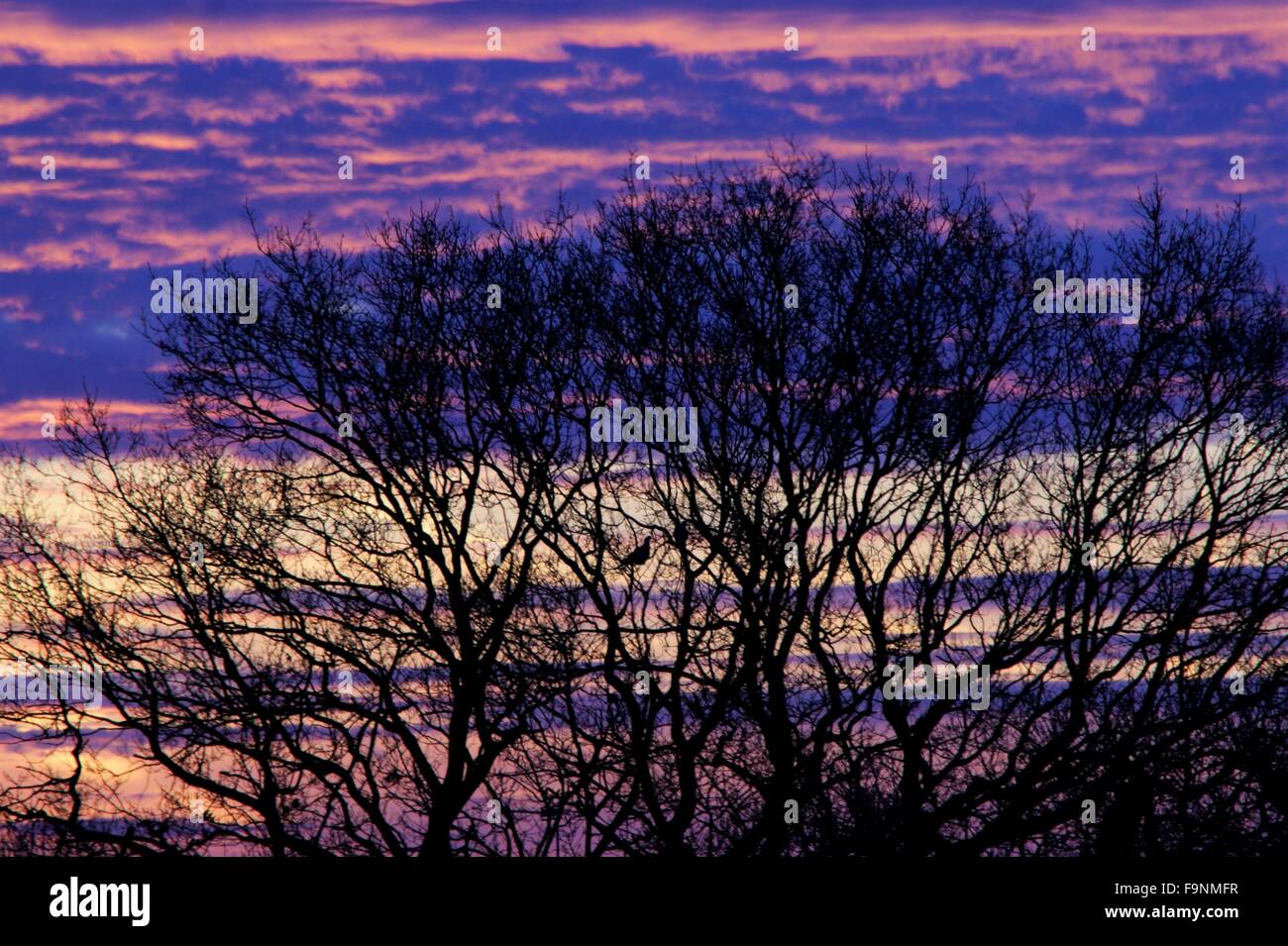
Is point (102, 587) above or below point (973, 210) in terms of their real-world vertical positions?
below

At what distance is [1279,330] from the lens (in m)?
23.5

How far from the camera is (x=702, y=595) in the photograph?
23.6 metres

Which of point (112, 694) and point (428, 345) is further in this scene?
point (428, 345)

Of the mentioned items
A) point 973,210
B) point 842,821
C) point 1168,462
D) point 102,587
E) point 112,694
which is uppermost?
point 973,210
